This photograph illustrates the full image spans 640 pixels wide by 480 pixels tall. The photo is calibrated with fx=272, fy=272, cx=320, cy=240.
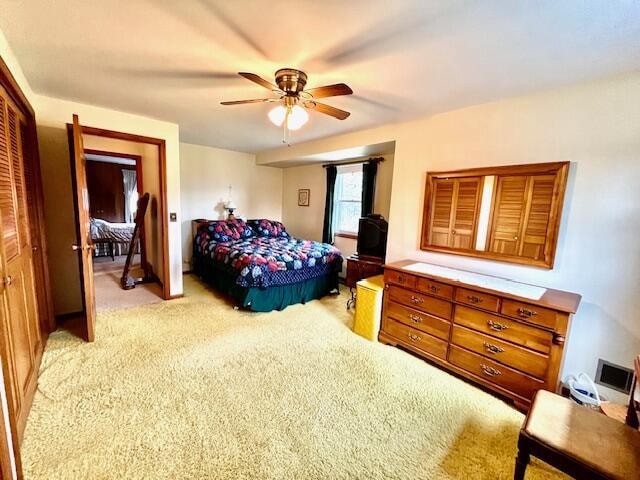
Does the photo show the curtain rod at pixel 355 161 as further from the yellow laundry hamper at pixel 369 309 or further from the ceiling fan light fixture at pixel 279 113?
the ceiling fan light fixture at pixel 279 113

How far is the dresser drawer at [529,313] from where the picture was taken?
177cm

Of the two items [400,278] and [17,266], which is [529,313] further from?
[17,266]

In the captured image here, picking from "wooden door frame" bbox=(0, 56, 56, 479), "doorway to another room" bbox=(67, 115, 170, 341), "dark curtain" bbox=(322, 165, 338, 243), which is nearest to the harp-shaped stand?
"doorway to another room" bbox=(67, 115, 170, 341)

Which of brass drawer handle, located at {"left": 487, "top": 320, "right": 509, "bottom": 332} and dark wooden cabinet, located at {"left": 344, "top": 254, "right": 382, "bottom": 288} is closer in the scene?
brass drawer handle, located at {"left": 487, "top": 320, "right": 509, "bottom": 332}

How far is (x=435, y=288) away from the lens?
7.57ft

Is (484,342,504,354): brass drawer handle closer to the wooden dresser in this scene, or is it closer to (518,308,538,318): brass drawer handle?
the wooden dresser

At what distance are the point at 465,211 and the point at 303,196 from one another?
3.44 m

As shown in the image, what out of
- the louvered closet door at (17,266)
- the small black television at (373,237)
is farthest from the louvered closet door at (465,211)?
the louvered closet door at (17,266)

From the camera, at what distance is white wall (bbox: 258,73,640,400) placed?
1.82 meters

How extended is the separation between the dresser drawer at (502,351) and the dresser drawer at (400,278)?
1.61 feet

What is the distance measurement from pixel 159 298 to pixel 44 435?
2247 millimetres

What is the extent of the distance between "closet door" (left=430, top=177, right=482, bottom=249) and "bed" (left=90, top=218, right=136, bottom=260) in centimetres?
587

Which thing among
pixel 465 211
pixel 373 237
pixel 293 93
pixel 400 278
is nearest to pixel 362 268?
pixel 373 237

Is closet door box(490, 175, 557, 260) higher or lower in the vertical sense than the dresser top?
higher
